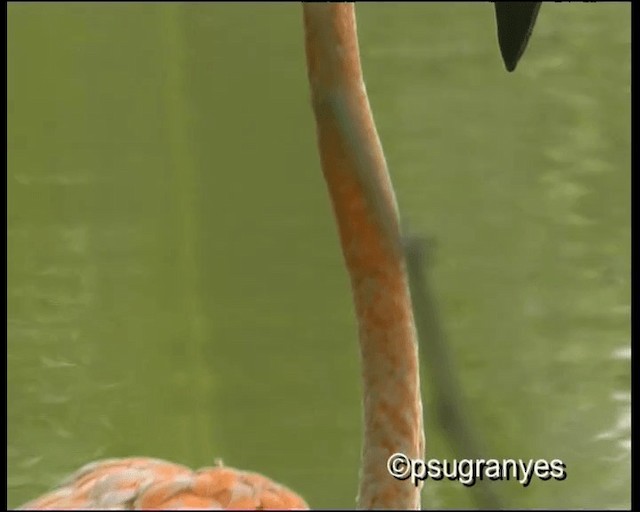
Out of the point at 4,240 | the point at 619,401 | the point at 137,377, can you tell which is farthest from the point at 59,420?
the point at 619,401

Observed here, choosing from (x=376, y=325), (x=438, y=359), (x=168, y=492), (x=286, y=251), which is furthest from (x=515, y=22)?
(x=286, y=251)

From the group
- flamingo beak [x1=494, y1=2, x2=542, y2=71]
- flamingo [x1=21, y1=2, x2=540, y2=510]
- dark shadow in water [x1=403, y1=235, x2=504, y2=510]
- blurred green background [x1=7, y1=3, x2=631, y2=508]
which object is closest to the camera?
dark shadow in water [x1=403, y1=235, x2=504, y2=510]

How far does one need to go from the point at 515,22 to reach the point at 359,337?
1.65 feet

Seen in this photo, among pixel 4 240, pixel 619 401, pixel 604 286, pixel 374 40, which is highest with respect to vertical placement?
pixel 374 40

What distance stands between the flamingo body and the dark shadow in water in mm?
614

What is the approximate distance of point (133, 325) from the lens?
3.06 m

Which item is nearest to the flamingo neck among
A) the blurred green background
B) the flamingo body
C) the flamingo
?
the flamingo

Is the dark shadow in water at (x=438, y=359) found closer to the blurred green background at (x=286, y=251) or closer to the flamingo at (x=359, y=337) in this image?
the flamingo at (x=359, y=337)

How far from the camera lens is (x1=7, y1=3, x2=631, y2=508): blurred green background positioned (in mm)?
2531

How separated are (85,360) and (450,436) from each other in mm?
2309

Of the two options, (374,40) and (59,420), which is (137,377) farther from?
(374,40)

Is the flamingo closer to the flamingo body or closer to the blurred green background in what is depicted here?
the flamingo body

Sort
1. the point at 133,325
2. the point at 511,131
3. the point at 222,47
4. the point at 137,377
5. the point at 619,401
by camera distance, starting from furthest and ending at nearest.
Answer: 1. the point at 222,47
2. the point at 511,131
3. the point at 133,325
4. the point at 137,377
5. the point at 619,401

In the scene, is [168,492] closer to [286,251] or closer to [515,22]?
[515,22]
